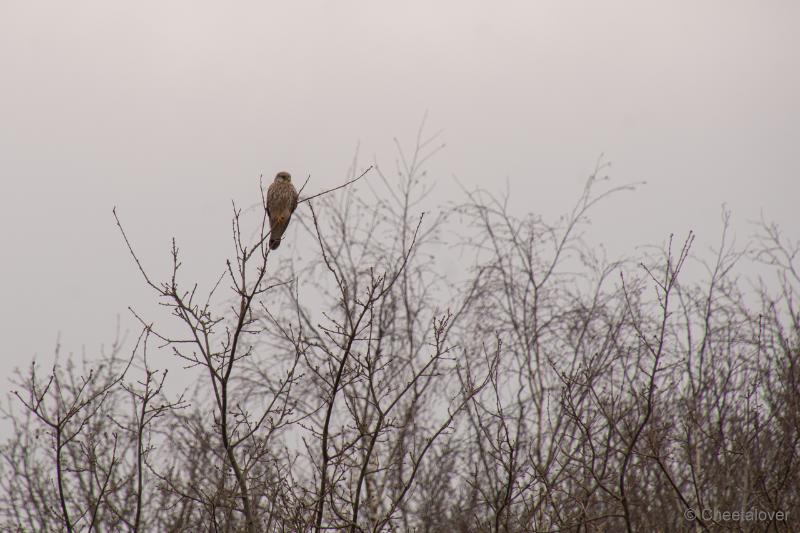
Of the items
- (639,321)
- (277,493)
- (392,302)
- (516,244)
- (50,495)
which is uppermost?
(516,244)

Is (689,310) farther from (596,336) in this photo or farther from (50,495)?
(50,495)

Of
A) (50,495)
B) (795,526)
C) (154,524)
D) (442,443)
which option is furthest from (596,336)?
(50,495)

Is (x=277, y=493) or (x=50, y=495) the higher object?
(x=50, y=495)

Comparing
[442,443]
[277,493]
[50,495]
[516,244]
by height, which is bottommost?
[277,493]

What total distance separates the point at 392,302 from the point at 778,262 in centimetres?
426

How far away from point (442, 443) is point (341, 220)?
3.03 meters

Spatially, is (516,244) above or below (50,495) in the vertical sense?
above

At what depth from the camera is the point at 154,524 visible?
8391mm

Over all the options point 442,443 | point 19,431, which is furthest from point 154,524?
point 442,443

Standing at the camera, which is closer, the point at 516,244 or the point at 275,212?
the point at 275,212

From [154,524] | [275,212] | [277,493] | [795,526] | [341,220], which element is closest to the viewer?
[277,493]

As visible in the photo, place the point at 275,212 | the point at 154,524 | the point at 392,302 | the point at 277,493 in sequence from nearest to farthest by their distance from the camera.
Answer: the point at 277,493
the point at 275,212
the point at 154,524
the point at 392,302

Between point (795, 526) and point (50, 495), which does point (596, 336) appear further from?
point (50, 495)

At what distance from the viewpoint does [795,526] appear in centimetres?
669
